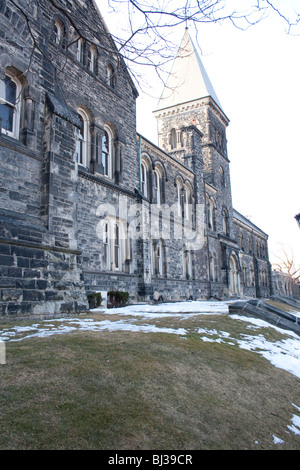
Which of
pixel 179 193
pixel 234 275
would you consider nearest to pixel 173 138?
pixel 179 193

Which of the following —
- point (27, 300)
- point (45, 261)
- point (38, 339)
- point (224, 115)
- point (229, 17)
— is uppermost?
point (224, 115)

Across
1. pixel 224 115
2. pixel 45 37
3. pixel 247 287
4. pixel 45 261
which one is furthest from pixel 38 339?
pixel 247 287

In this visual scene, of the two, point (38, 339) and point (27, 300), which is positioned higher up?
point (27, 300)

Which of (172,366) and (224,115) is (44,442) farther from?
(224,115)

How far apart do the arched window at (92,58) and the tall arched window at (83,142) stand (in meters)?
2.37

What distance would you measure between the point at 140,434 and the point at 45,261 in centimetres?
628

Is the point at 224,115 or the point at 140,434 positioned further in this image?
the point at 224,115

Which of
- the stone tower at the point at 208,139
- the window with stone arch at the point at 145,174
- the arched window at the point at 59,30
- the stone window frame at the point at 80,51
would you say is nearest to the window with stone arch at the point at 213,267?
the stone tower at the point at 208,139

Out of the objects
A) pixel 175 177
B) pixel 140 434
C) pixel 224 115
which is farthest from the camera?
pixel 224 115

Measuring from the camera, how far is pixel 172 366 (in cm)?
418

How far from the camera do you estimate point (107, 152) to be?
1487 cm

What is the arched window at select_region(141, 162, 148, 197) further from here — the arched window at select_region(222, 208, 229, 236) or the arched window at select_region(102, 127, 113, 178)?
the arched window at select_region(222, 208, 229, 236)

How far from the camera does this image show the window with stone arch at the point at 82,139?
13.3 metres

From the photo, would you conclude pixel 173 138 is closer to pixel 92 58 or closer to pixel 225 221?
pixel 225 221
